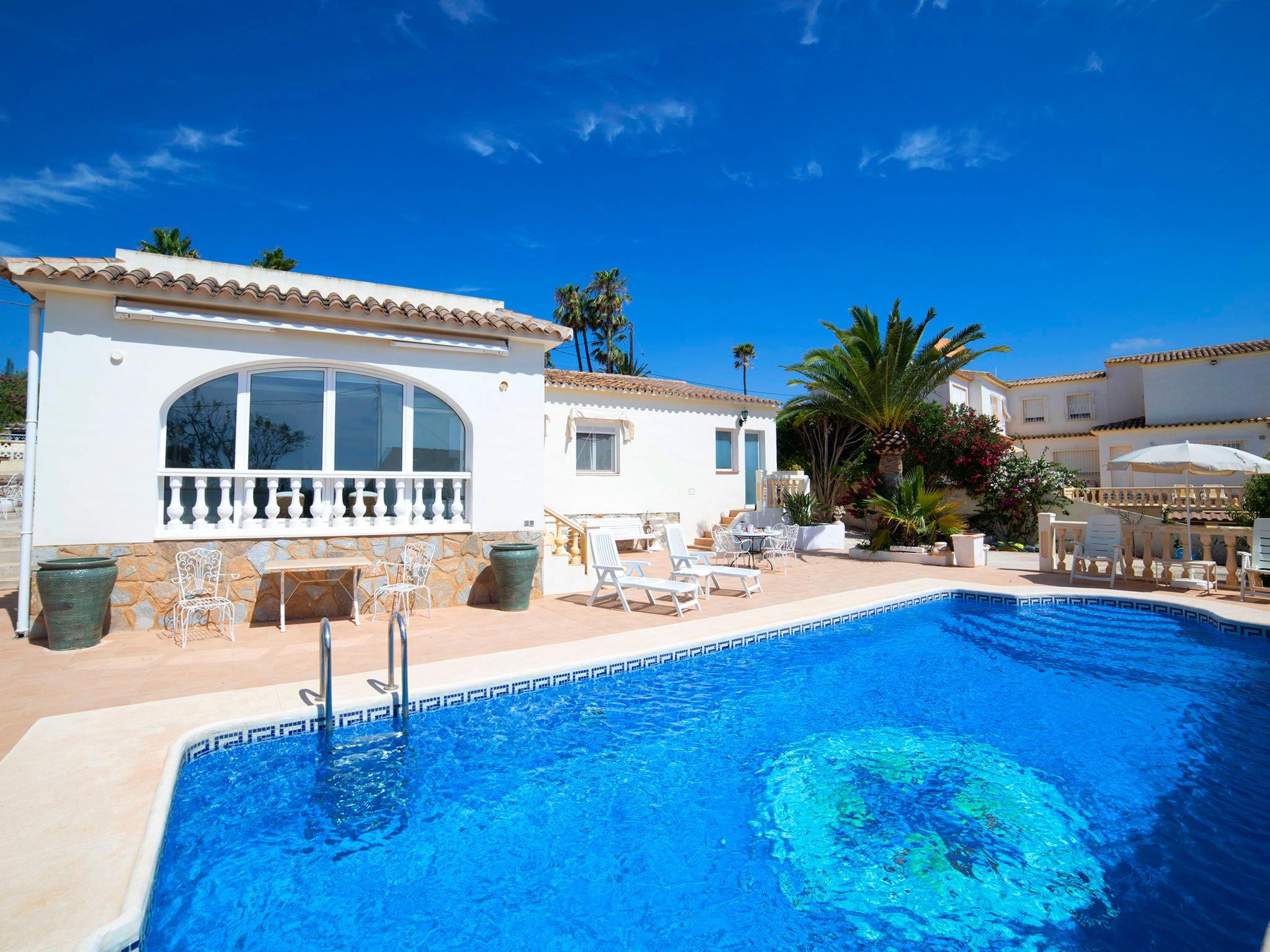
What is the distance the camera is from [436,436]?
34.5 ft

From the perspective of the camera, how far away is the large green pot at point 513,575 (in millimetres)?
9992

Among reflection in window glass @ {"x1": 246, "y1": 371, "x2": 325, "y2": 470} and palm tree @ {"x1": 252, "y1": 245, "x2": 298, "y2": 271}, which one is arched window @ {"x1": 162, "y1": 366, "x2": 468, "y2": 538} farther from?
palm tree @ {"x1": 252, "y1": 245, "x2": 298, "y2": 271}

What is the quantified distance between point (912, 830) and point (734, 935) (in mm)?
1714

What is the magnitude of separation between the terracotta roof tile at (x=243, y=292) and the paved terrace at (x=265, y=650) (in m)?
4.55

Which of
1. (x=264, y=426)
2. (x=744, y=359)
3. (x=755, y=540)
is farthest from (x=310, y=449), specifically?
(x=744, y=359)

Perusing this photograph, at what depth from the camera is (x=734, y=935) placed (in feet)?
11.4

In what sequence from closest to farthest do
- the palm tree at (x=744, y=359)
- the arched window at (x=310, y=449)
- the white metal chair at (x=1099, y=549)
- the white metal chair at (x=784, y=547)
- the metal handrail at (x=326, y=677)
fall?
the metal handrail at (x=326, y=677)
the arched window at (x=310, y=449)
the white metal chair at (x=1099, y=549)
the white metal chair at (x=784, y=547)
the palm tree at (x=744, y=359)

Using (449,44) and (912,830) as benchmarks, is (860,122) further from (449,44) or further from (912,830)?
(912,830)

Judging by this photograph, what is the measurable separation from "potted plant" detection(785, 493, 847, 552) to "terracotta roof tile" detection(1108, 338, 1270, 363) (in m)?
21.1

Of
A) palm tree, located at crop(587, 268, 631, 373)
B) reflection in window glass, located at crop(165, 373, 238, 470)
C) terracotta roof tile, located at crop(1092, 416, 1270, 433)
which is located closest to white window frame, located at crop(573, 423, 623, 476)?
reflection in window glass, located at crop(165, 373, 238, 470)

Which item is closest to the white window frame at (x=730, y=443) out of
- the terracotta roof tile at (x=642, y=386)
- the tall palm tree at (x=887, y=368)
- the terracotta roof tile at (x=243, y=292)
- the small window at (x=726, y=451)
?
the small window at (x=726, y=451)

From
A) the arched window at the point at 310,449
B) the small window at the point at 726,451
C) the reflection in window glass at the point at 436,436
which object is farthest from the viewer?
the small window at the point at 726,451

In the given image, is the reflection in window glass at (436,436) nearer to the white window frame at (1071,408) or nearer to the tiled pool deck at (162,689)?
the tiled pool deck at (162,689)

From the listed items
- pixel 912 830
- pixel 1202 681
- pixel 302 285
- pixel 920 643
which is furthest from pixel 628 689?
pixel 302 285
